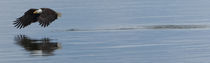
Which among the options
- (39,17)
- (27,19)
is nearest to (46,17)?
(39,17)

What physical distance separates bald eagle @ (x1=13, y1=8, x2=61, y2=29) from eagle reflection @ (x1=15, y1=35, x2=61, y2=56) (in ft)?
2.57

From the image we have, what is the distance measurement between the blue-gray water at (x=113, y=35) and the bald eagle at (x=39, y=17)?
0.16m

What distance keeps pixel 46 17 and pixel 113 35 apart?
147 centimetres

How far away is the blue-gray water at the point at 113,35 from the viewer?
12.4 meters

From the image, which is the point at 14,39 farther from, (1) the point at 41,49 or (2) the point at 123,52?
(2) the point at 123,52

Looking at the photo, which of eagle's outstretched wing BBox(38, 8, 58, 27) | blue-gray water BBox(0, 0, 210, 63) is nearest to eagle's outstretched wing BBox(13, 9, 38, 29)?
blue-gray water BBox(0, 0, 210, 63)

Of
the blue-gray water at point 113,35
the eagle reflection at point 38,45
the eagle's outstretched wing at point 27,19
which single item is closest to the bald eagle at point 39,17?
the eagle's outstretched wing at point 27,19

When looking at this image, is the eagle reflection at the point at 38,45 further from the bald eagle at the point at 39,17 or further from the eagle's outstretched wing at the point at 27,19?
the eagle's outstretched wing at the point at 27,19

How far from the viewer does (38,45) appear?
1405cm

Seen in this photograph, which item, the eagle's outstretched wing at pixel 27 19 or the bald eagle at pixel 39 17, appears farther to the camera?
the eagle's outstretched wing at pixel 27 19

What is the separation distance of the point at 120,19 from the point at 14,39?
4.06 meters

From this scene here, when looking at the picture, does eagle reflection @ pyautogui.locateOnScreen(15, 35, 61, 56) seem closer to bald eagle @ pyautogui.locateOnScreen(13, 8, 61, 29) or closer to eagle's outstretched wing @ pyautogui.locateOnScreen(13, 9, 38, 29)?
bald eagle @ pyautogui.locateOnScreen(13, 8, 61, 29)

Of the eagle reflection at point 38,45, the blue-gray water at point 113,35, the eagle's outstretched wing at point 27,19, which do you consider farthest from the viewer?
the eagle's outstretched wing at point 27,19

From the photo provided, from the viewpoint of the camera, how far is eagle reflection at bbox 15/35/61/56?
1318 cm
